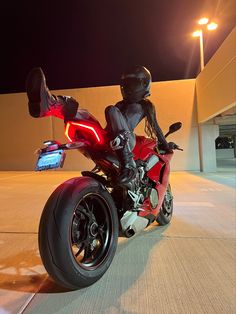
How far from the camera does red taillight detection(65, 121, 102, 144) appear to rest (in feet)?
6.34

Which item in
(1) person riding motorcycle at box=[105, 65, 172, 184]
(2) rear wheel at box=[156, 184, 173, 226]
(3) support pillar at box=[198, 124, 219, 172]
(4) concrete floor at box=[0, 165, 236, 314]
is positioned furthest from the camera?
(3) support pillar at box=[198, 124, 219, 172]

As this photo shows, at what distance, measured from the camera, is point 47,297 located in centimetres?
169

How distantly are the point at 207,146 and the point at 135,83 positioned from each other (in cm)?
956

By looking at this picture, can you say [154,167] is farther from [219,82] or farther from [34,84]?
[219,82]

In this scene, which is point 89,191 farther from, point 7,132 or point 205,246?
point 7,132

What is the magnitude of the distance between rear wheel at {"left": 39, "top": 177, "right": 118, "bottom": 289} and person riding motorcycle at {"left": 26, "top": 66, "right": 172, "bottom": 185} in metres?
0.25

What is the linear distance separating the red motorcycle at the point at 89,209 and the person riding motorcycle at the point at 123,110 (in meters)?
0.10

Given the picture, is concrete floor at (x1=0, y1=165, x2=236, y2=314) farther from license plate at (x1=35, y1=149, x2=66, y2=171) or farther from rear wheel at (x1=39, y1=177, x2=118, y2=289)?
license plate at (x1=35, y1=149, x2=66, y2=171)

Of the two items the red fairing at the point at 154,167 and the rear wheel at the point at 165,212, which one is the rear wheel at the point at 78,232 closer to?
the red fairing at the point at 154,167

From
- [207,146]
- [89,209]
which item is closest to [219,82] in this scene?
[207,146]

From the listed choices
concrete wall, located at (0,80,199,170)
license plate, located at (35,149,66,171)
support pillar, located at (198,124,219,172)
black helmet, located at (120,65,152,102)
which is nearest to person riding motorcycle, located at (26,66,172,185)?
black helmet, located at (120,65,152,102)

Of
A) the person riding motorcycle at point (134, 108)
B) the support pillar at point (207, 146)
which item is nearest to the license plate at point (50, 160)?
the person riding motorcycle at point (134, 108)

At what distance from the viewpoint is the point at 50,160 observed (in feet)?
5.79

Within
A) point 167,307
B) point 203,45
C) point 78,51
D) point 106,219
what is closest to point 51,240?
point 106,219
